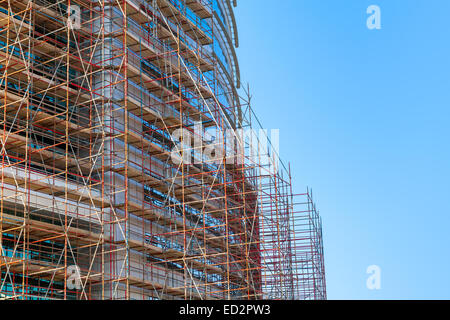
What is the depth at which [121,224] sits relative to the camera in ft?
76.8

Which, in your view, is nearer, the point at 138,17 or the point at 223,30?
the point at 138,17

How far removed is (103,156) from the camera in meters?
22.4

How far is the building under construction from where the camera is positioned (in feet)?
69.1

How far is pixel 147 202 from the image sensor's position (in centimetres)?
2548

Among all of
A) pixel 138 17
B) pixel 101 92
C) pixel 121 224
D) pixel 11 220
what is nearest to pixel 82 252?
pixel 121 224

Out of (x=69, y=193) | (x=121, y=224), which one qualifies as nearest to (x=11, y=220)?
(x=69, y=193)

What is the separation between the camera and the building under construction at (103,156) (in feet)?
69.1

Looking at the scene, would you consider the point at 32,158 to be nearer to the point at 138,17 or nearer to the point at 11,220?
the point at 11,220
